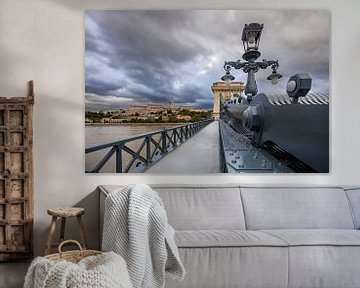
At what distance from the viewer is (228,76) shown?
353 cm

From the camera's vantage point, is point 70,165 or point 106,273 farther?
point 70,165

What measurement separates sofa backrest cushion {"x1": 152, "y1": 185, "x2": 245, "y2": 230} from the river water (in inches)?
18.7

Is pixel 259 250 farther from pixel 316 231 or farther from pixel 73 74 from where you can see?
pixel 73 74

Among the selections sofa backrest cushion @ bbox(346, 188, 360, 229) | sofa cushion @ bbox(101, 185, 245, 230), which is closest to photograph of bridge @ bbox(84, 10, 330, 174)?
sofa cushion @ bbox(101, 185, 245, 230)

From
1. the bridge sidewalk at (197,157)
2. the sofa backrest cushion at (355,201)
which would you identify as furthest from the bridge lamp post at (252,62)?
the sofa backrest cushion at (355,201)

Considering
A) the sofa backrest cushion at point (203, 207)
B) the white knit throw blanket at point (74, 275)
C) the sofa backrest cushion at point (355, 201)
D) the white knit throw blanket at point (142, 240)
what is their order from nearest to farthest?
the white knit throw blanket at point (74, 275) < the white knit throw blanket at point (142, 240) < the sofa backrest cushion at point (203, 207) < the sofa backrest cushion at point (355, 201)

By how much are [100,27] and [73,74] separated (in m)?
0.47

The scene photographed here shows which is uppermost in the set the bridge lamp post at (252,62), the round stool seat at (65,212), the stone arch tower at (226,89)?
the bridge lamp post at (252,62)

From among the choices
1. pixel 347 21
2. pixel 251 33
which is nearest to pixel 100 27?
pixel 251 33

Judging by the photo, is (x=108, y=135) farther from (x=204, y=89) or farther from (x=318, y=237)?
(x=318, y=237)

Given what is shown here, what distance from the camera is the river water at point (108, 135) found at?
3510mm

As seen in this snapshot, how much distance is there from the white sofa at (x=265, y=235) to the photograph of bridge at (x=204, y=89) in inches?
13.6

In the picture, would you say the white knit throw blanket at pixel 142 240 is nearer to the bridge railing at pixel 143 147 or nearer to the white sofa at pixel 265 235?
the white sofa at pixel 265 235

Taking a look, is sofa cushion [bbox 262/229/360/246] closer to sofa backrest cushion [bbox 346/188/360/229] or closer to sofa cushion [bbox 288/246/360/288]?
sofa cushion [bbox 288/246/360/288]
